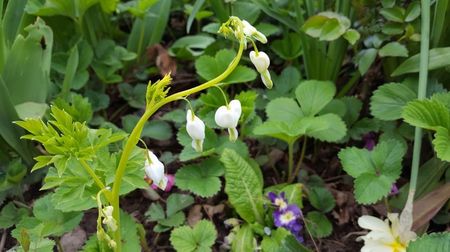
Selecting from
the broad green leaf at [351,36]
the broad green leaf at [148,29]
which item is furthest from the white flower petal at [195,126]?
the broad green leaf at [148,29]

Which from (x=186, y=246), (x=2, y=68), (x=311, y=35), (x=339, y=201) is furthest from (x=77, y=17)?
(x=339, y=201)

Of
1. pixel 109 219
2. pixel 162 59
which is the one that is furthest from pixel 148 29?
pixel 109 219

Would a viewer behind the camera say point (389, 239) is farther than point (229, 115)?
Yes

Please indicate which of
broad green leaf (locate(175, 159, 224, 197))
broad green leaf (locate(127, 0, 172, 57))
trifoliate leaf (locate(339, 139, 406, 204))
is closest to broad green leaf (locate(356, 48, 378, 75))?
trifoliate leaf (locate(339, 139, 406, 204))

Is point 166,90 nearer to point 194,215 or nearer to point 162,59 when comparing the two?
point 194,215

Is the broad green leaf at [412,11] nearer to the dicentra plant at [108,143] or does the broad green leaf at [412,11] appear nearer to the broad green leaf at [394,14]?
the broad green leaf at [394,14]

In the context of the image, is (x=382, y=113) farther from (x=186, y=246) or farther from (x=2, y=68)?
(x=2, y=68)
